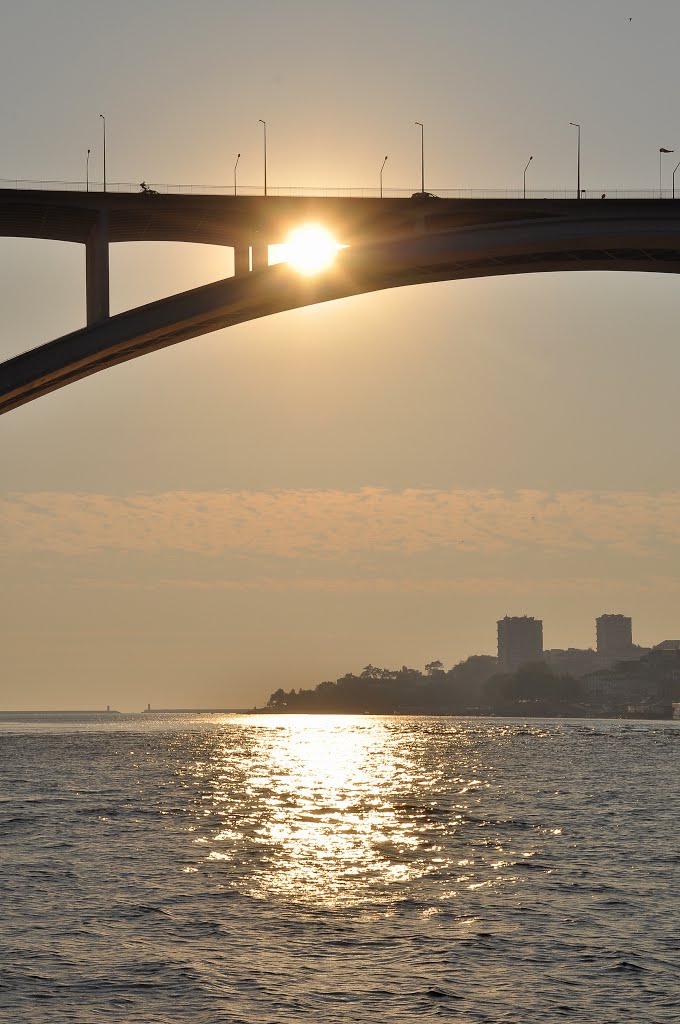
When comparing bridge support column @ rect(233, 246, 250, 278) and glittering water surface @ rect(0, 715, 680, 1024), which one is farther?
bridge support column @ rect(233, 246, 250, 278)

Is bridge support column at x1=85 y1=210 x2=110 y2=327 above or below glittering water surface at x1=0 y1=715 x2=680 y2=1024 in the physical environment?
above

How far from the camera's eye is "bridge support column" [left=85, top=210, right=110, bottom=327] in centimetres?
3572

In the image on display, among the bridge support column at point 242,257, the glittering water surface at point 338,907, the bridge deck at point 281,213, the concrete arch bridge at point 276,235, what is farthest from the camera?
the bridge support column at point 242,257

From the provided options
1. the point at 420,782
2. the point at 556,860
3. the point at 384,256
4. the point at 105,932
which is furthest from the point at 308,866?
the point at 420,782

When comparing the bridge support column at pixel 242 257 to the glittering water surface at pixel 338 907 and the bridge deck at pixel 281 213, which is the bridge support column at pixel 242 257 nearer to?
the bridge deck at pixel 281 213

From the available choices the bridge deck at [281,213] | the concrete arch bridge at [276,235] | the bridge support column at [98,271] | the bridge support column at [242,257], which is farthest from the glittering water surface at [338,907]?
the bridge deck at [281,213]

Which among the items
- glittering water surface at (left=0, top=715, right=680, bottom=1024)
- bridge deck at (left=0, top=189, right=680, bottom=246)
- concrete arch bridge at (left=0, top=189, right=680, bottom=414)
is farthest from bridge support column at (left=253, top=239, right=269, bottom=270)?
glittering water surface at (left=0, top=715, right=680, bottom=1024)

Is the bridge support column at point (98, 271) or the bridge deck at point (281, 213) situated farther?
the bridge deck at point (281, 213)

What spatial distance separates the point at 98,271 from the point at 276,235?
4955 mm

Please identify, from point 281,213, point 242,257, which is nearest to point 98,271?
point 242,257

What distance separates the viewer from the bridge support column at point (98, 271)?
1406 inches

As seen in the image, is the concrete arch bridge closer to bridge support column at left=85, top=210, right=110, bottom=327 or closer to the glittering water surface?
bridge support column at left=85, top=210, right=110, bottom=327

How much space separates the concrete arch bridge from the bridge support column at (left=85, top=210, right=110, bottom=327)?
0.04m

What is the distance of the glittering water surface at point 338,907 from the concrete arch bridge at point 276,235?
1313cm
